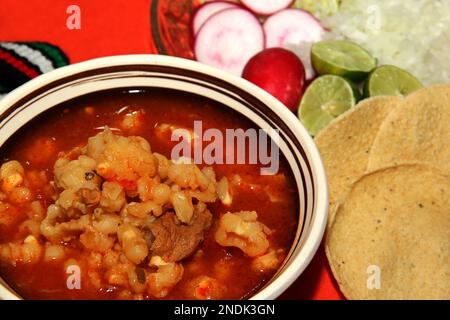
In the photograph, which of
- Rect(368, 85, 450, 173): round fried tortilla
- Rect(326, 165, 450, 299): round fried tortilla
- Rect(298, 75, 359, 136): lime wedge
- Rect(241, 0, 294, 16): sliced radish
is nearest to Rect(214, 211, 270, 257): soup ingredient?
Rect(326, 165, 450, 299): round fried tortilla

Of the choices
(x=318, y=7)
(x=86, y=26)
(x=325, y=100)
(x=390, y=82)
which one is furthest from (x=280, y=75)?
(x=86, y=26)

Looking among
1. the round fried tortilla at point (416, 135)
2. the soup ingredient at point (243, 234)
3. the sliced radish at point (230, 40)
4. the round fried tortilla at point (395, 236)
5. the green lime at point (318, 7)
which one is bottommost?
the round fried tortilla at point (395, 236)

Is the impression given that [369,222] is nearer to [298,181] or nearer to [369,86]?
[298,181]

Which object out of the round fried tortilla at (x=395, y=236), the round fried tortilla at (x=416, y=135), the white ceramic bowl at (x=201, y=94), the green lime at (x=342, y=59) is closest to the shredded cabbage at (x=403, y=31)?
the green lime at (x=342, y=59)

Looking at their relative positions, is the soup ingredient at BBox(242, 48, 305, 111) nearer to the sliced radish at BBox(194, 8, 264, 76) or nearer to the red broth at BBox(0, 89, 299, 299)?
the sliced radish at BBox(194, 8, 264, 76)

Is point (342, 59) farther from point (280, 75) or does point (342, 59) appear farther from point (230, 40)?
point (230, 40)

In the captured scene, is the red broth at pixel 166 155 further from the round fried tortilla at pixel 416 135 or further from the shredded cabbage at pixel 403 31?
the shredded cabbage at pixel 403 31
